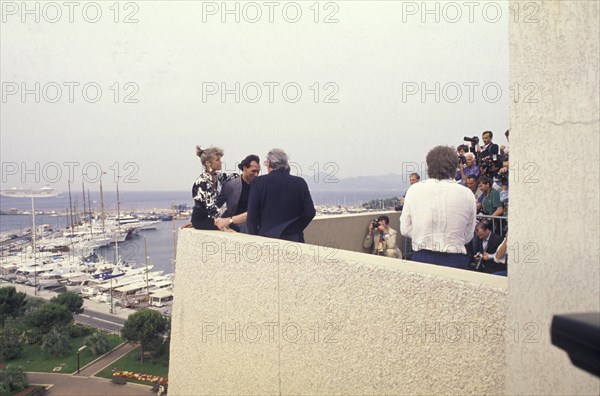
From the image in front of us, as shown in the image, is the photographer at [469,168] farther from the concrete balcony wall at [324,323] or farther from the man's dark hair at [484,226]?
the concrete balcony wall at [324,323]

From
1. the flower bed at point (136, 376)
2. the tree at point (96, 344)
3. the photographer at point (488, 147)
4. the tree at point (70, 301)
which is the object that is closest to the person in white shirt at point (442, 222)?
the photographer at point (488, 147)

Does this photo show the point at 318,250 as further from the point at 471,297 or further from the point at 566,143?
the point at 566,143

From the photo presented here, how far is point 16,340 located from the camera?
4272cm

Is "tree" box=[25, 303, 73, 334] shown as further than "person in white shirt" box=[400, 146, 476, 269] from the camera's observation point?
Yes

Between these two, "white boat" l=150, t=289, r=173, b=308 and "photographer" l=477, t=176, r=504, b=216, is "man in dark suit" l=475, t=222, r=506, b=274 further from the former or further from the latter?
"white boat" l=150, t=289, r=173, b=308

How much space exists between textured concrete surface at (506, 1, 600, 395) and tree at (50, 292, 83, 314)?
56.1m

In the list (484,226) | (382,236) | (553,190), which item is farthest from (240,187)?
(553,190)

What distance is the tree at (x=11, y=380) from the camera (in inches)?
1364

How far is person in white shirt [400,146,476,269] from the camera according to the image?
3.30 m

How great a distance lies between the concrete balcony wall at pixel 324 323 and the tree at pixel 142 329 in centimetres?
3881

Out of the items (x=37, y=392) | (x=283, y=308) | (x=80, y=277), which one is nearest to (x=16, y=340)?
(x=37, y=392)

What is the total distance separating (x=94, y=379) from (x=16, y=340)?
34.4 ft

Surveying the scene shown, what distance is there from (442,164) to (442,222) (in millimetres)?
471

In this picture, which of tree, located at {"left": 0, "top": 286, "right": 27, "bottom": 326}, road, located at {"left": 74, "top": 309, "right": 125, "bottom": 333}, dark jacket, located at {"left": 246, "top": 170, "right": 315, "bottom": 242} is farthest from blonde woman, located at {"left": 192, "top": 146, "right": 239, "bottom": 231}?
tree, located at {"left": 0, "top": 286, "right": 27, "bottom": 326}
